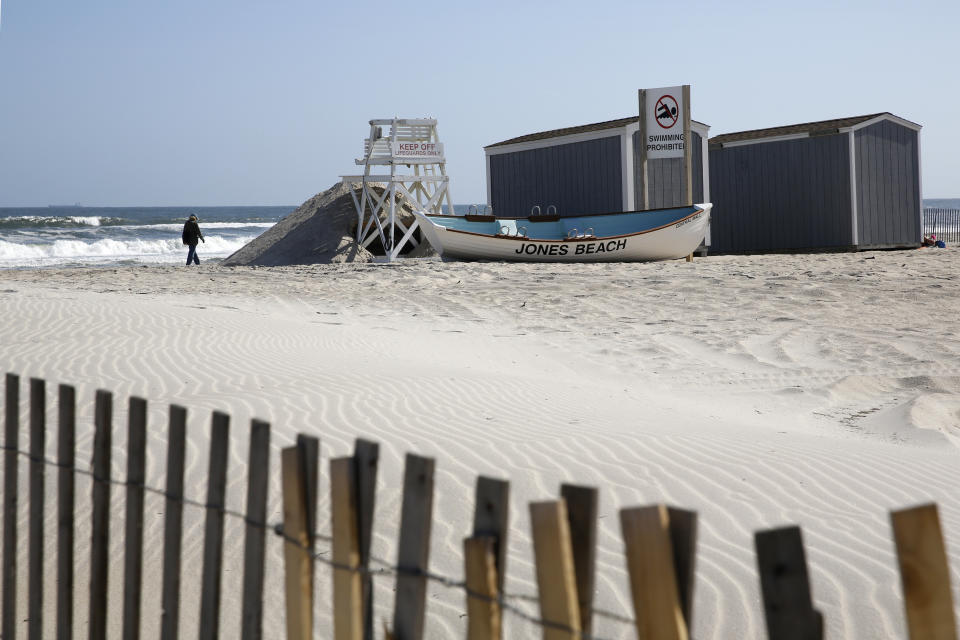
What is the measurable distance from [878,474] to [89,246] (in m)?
44.5

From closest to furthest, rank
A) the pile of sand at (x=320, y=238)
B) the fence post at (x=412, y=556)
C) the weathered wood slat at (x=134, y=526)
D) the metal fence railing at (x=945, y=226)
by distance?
the fence post at (x=412, y=556), the weathered wood slat at (x=134, y=526), the pile of sand at (x=320, y=238), the metal fence railing at (x=945, y=226)

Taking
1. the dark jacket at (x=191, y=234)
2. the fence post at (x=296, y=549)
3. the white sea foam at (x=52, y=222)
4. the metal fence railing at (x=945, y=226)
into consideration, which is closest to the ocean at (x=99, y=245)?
the white sea foam at (x=52, y=222)

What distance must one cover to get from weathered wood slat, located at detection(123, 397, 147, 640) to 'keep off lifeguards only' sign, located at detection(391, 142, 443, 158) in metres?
20.2

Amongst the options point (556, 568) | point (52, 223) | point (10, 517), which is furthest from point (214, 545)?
point (52, 223)

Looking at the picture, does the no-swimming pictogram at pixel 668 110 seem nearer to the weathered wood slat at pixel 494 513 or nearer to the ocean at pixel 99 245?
the weathered wood slat at pixel 494 513

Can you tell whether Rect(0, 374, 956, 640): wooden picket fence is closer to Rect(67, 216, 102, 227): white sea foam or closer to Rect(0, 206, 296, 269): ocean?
Rect(0, 206, 296, 269): ocean

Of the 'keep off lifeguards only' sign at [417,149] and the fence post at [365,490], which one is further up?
the 'keep off lifeguards only' sign at [417,149]

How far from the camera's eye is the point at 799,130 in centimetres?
2200

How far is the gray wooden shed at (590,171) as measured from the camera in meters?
20.9

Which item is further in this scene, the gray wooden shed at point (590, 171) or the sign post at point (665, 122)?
the gray wooden shed at point (590, 171)

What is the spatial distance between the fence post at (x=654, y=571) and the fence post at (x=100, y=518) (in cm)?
184

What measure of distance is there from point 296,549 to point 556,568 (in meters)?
0.79

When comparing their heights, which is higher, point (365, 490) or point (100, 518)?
point (365, 490)

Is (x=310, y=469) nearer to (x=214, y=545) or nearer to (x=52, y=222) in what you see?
(x=214, y=545)
